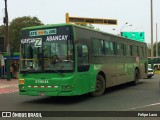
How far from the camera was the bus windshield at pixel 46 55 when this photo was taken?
1307cm

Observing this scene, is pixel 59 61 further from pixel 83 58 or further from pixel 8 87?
pixel 8 87

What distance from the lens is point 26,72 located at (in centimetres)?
1365

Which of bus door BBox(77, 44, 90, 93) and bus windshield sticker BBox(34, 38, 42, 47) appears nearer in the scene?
bus door BBox(77, 44, 90, 93)

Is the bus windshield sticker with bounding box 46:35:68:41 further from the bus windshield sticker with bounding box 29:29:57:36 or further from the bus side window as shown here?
the bus side window

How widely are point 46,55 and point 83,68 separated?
160 cm

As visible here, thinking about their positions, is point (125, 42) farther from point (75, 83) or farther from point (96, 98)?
point (75, 83)

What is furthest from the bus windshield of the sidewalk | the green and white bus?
the sidewalk

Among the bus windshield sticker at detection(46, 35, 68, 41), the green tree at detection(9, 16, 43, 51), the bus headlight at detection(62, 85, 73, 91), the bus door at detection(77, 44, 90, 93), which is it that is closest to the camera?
the bus headlight at detection(62, 85, 73, 91)

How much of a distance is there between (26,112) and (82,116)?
203cm

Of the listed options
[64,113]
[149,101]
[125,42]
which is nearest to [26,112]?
[64,113]

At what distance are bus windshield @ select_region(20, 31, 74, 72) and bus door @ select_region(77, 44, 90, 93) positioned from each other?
0.53 m

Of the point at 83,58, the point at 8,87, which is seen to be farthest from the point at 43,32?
the point at 8,87

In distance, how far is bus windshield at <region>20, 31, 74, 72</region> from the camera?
1307cm

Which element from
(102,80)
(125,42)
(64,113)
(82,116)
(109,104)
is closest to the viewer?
(82,116)
